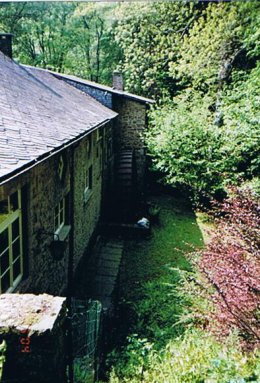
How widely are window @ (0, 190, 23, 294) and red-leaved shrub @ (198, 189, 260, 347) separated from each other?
8.96ft

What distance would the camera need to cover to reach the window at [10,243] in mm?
4285

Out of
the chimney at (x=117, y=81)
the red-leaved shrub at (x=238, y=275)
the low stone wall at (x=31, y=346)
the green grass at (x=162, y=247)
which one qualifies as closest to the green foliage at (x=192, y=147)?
the green grass at (x=162, y=247)

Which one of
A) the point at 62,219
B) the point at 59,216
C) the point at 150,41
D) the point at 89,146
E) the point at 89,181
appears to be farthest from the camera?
the point at 150,41

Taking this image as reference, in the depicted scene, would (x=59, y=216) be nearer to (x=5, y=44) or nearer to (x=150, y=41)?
(x=5, y=44)

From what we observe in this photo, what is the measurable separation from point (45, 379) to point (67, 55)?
29428mm

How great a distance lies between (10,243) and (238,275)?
3370mm

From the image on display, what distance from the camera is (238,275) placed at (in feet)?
16.7

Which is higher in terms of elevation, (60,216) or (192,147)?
(192,147)

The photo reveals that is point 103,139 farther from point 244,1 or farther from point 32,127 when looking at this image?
point 244,1

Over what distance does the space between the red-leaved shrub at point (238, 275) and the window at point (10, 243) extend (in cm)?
273

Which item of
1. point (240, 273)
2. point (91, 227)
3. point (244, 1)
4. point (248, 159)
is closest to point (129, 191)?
point (91, 227)

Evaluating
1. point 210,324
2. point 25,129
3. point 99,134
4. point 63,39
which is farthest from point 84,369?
point 63,39

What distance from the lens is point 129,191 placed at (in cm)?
1366

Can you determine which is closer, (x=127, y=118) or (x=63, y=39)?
(x=127, y=118)
